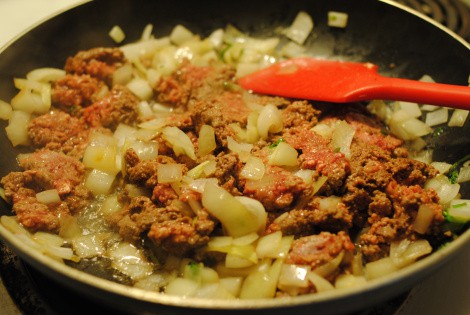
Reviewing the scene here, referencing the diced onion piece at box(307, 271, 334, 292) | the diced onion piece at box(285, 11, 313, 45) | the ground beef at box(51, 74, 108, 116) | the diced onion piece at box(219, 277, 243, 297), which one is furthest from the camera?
the diced onion piece at box(285, 11, 313, 45)

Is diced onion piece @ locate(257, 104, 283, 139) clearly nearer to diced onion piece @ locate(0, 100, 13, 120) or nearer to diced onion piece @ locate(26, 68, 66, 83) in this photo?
diced onion piece @ locate(26, 68, 66, 83)

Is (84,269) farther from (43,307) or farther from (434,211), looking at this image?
(434,211)

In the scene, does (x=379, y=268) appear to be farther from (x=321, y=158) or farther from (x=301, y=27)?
(x=301, y=27)

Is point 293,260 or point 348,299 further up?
point 348,299

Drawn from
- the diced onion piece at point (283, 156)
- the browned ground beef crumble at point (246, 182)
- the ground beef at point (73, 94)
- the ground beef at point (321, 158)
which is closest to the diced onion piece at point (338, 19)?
the browned ground beef crumble at point (246, 182)

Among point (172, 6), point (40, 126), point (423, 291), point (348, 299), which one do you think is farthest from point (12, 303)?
point (172, 6)

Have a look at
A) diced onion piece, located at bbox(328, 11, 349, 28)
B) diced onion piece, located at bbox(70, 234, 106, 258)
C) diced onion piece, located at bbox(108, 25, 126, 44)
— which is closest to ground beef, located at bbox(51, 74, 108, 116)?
diced onion piece, located at bbox(108, 25, 126, 44)

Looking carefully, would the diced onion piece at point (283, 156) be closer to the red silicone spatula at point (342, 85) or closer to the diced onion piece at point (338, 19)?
the red silicone spatula at point (342, 85)

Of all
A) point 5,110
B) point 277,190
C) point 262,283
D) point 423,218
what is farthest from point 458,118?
point 5,110
